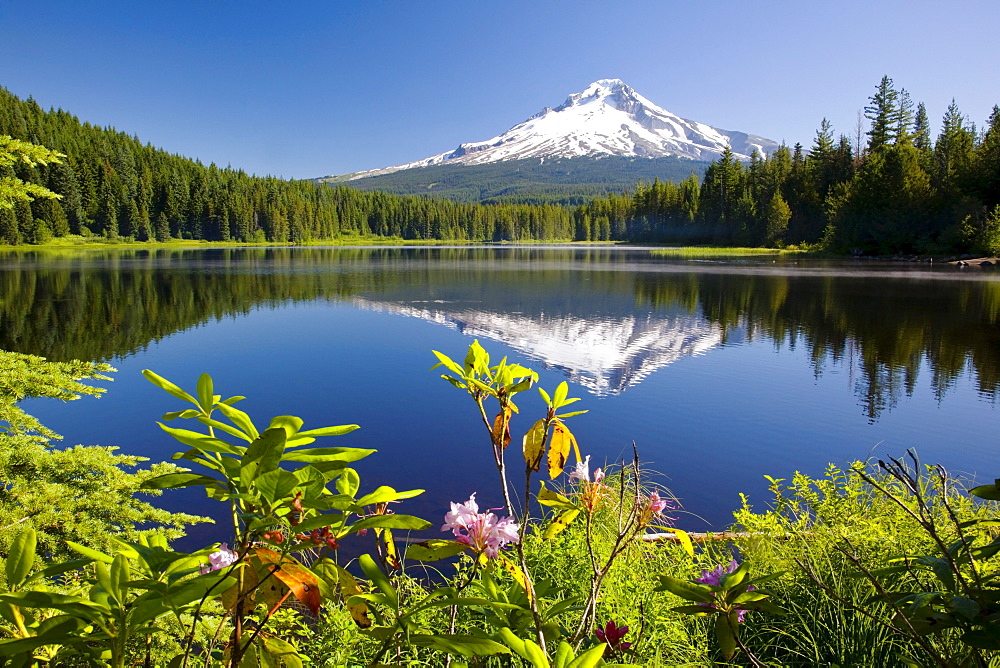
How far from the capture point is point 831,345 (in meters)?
14.2

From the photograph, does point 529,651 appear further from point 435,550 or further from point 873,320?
point 873,320

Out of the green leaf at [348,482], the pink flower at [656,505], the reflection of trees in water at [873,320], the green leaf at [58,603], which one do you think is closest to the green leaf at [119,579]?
the green leaf at [58,603]

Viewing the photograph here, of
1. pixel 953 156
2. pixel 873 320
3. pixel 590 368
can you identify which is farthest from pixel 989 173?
pixel 590 368

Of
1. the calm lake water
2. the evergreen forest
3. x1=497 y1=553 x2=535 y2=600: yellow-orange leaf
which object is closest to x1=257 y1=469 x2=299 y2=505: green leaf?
x1=497 y1=553 x2=535 y2=600: yellow-orange leaf

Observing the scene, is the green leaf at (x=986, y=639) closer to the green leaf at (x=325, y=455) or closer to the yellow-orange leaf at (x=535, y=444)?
the yellow-orange leaf at (x=535, y=444)

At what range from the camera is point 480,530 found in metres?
1.33

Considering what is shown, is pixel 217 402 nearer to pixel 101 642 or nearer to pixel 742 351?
pixel 101 642

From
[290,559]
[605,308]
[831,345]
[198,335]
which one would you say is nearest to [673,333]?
[831,345]

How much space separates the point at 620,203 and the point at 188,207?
80.0 meters

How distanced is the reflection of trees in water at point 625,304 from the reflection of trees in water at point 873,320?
4 cm

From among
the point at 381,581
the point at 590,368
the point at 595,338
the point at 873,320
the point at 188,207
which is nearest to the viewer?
the point at 381,581

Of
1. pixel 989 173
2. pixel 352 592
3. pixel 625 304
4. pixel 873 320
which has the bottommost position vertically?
pixel 873 320

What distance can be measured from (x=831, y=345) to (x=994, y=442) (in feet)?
22.2

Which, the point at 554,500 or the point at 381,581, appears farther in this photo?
the point at 554,500
